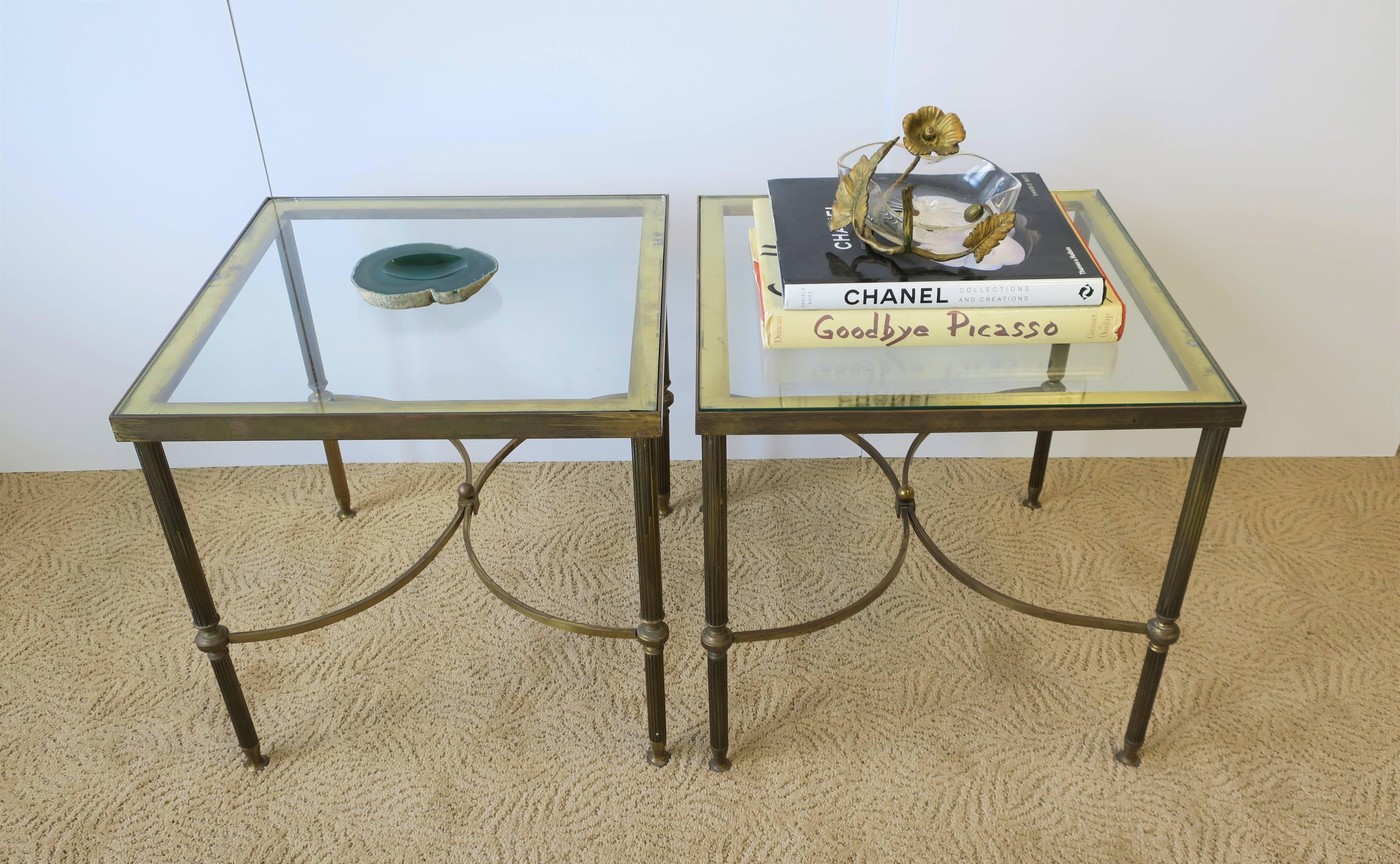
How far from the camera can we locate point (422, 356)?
1100 mm

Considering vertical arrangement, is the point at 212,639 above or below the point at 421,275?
below

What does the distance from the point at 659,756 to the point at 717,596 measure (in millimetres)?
268

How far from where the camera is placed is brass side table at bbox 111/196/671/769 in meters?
1.00

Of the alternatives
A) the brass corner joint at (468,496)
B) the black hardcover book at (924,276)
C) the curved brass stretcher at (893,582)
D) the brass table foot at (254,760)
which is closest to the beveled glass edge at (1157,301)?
the black hardcover book at (924,276)

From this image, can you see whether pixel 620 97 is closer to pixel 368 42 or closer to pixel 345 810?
pixel 368 42

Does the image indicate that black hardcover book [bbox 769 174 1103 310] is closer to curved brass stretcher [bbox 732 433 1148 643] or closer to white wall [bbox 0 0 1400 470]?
curved brass stretcher [bbox 732 433 1148 643]

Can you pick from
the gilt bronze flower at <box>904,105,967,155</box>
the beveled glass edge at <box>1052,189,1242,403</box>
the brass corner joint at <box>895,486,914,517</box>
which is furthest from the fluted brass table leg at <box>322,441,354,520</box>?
the beveled glass edge at <box>1052,189,1242,403</box>

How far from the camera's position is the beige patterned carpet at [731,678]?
3.92ft

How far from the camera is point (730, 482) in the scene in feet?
5.65

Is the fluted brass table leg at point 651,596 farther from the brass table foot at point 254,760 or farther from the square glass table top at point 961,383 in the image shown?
the brass table foot at point 254,760

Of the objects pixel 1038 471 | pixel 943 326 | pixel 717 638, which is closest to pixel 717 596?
pixel 717 638

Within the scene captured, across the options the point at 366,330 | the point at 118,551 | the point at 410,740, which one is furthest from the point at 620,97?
the point at 118,551

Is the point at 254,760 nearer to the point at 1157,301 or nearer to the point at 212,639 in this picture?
the point at 212,639

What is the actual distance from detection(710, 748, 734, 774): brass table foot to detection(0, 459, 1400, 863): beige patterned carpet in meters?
0.01
